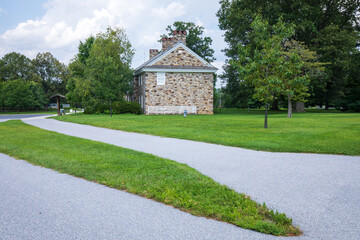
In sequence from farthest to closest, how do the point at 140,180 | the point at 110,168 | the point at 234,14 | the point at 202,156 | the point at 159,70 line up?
the point at 234,14
the point at 159,70
the point at 202,156
the point at 110,168
the point at 140,180

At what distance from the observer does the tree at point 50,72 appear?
241 ft

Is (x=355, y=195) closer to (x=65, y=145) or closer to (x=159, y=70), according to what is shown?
(x=65, y=145)

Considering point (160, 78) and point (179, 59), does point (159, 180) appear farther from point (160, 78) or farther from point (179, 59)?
point (179, 59)

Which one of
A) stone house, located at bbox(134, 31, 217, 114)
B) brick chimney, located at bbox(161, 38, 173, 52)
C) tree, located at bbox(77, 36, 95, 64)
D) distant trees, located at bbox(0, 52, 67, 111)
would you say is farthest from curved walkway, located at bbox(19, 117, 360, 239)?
distant trees, located at bbox(0, 52, 67, 111)

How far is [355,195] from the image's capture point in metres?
4.37

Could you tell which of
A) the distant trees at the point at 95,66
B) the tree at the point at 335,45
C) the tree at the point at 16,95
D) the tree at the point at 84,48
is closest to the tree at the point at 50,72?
the tree at the point at 16,95

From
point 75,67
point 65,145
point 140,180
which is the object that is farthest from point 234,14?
point 140,180

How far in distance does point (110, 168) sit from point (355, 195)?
15.5 ft

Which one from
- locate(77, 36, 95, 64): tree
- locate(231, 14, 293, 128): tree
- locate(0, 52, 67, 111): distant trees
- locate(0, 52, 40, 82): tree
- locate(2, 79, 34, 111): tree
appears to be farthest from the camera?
locate(0, 52, 40, 82): tree

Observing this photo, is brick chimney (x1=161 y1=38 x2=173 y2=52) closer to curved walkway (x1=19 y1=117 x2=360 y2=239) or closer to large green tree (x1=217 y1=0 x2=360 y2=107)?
large green tree (x1=217 y1=0 x2=360 y2=107)

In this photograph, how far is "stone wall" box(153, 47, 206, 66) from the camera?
101 ft

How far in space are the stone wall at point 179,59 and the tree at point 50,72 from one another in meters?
51.6

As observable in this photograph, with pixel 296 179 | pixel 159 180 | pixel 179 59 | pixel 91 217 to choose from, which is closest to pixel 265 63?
pixel 296 179

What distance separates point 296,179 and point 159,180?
2710 mm
